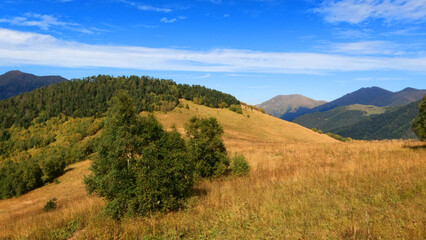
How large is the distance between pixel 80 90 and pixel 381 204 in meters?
158

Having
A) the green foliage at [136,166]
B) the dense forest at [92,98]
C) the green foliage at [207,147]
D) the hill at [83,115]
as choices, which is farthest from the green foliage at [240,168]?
the dense forest at [92,98]

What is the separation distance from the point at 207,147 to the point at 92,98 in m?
131

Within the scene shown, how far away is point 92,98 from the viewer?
126 metres

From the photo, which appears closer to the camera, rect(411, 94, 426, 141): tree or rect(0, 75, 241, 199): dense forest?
rect(411, 94, 426, 141): tree

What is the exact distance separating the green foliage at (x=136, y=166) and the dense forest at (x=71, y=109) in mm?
70985

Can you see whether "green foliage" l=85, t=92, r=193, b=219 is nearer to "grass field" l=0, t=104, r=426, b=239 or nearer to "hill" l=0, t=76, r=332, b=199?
"grass field" l=0, t=104, r=426, b=239

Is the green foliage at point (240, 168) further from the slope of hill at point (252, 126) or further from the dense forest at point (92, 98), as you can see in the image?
the dense forest at point (92, 98)

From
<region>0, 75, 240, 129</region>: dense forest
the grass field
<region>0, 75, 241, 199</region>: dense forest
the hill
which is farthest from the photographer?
<region>0, 75, 240, 129</region>: dense forest

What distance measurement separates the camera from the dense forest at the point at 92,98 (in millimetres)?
116625

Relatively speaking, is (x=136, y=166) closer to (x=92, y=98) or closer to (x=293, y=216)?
(x=293, y=216)

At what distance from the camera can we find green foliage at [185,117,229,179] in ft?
51.0

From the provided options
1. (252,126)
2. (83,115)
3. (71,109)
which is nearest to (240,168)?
(252,126)

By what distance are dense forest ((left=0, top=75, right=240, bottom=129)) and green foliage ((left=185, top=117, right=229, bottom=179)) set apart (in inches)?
3539

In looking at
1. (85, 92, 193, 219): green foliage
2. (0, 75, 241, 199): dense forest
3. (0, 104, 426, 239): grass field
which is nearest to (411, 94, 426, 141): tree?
(0, 104, 426, 239): grass field
